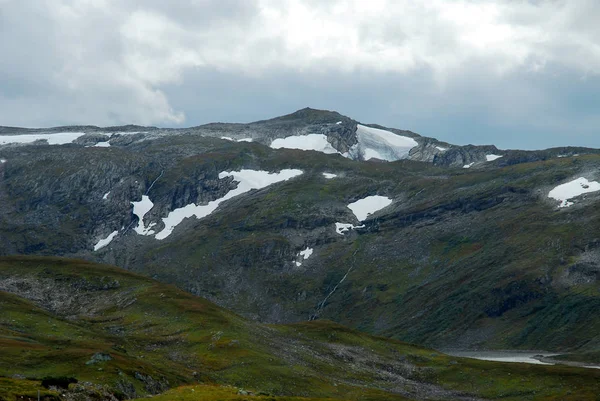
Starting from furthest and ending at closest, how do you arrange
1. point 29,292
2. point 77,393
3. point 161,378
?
1. point 29,292
2. point 161,378
3. point 77,393

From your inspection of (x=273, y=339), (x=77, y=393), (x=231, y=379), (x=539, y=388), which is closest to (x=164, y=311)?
(x=273, y=339)

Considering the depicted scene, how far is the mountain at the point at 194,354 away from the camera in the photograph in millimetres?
89375

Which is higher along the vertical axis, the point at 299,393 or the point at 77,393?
the point at 77,393

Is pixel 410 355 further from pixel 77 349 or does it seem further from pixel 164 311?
pixel 77 349

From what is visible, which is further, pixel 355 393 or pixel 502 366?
pixel 502 366

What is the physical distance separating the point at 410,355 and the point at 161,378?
74.0 m

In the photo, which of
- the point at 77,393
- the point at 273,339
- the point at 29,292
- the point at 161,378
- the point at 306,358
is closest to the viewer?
the point at 77,393

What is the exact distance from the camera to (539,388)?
416 ft

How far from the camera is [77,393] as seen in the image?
64.2 m

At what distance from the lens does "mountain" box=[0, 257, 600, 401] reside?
89375 millimetres

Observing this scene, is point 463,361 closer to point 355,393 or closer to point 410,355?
point 410,355

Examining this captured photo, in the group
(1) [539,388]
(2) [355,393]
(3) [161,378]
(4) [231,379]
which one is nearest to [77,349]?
(3) [161,378]

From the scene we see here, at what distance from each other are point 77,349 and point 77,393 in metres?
30.9

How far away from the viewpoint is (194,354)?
12888cm
